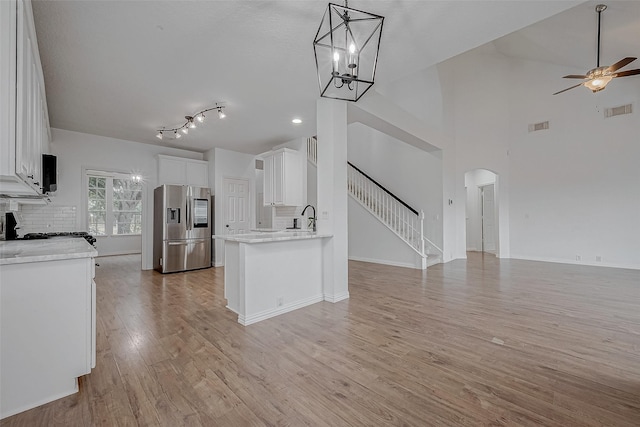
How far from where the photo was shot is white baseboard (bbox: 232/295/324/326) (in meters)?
2.96

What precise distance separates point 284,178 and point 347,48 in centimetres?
362

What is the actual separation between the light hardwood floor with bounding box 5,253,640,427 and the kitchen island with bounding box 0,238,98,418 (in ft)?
0.44

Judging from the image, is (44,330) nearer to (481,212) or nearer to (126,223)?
(126,223)

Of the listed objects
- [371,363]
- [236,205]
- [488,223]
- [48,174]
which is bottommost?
[371,363]

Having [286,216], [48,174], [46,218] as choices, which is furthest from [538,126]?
[46,218]

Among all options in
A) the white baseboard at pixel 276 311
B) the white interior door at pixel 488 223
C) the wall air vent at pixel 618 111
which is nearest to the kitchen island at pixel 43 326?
the white baseboard at pixel 276 311

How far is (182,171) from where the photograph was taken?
252 inches

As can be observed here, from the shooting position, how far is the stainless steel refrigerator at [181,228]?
223 inches

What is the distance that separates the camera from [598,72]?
413 centimetres

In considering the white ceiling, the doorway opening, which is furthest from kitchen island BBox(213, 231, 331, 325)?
the doorway opening

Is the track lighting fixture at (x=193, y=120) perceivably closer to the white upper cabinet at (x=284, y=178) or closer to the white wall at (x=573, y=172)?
the white upper cabinet at (x=284, y=178)

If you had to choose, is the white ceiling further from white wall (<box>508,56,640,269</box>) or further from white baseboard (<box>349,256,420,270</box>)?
white baseboard (<box>349,256,420,270</box>)

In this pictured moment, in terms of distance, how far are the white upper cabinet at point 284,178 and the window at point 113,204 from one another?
561cm

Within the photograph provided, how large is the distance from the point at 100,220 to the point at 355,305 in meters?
8.61
